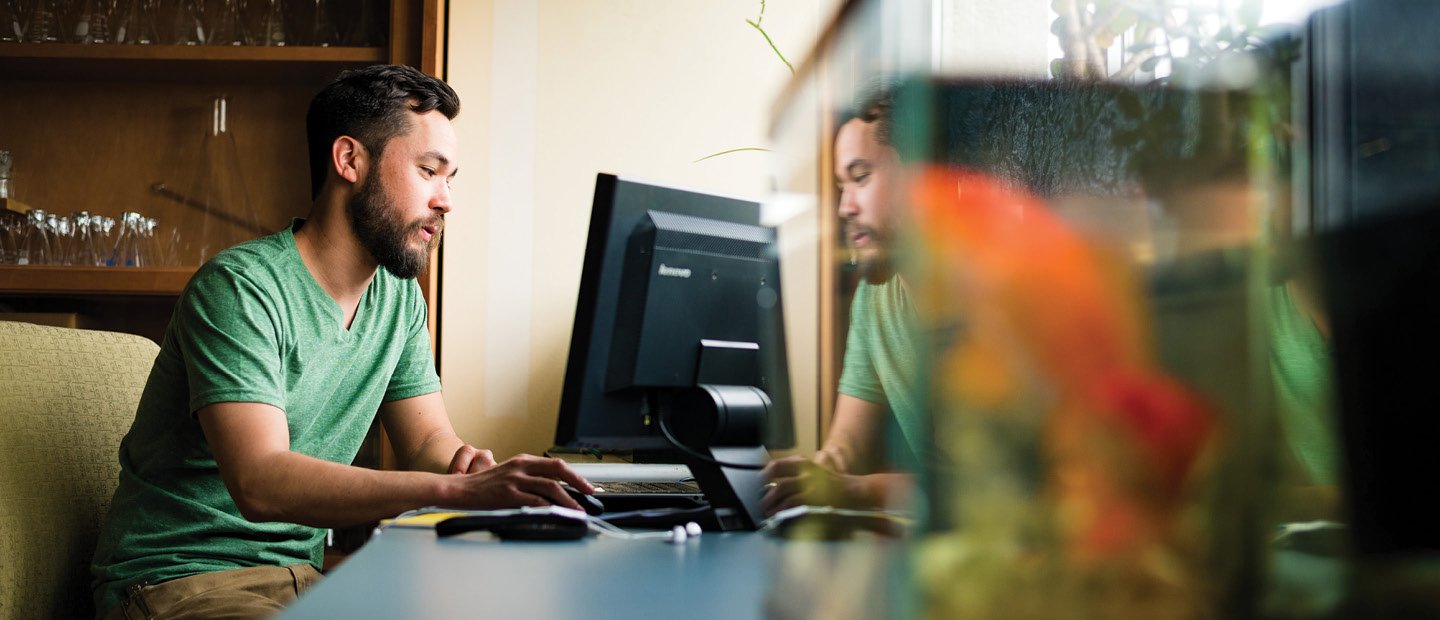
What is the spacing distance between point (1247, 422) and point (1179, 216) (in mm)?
32

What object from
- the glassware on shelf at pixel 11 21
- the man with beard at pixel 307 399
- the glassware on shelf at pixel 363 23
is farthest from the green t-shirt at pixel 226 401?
the glassware on shelf at pixel 11 21

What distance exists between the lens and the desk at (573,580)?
1.77 ft

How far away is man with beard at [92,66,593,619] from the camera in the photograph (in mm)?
1188

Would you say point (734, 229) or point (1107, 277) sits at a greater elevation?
point (734, 229)

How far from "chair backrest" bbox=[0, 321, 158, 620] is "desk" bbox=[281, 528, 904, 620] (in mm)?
544

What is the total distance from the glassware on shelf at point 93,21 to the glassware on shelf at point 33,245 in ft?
1.30

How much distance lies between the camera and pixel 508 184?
7.30 feet

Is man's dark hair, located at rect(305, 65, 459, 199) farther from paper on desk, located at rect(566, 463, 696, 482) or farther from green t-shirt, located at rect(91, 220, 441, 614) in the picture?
paper on desk, located at rect(566, 463, 696, 482)

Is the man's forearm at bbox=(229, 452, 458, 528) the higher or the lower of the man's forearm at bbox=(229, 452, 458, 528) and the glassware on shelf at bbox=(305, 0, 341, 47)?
the lower

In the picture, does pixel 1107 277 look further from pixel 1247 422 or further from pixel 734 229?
pixel 734 229

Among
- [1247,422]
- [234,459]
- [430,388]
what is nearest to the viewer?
[1247,422]

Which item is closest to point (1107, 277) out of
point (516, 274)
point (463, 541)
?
point (463, 541)

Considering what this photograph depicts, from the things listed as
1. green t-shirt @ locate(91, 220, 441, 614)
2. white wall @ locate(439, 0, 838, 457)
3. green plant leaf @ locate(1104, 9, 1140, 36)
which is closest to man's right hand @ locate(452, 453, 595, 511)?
green t-shirt @ locate(91, 220, 441, 614)

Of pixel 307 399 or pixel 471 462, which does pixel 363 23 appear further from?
pixel 471 462
